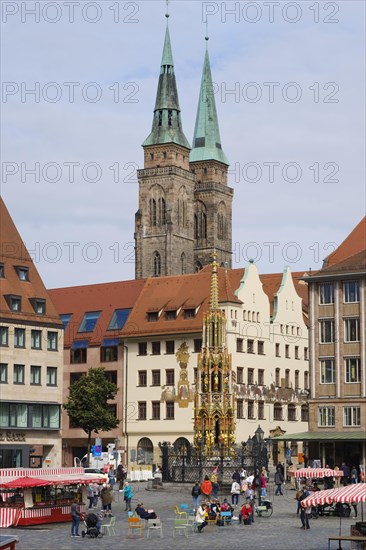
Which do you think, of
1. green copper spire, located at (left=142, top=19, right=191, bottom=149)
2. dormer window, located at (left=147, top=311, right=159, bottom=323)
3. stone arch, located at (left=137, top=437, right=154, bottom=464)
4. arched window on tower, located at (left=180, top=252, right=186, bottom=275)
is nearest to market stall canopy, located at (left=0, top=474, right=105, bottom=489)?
stone arch, located at (left=137, top=437, right=154, bottom=464)

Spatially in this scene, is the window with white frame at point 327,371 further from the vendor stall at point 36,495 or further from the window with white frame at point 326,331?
the vendor stall at point 36,495

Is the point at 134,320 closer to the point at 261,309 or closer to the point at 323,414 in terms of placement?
the point at 261,309

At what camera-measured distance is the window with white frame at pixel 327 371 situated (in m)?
79.2

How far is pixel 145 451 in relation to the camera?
316 feet

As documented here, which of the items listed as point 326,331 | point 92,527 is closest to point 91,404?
point 326,331

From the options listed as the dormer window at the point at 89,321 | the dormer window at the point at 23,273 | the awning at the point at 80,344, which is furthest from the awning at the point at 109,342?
the dormer window at the point at 23,273

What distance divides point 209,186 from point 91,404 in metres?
85.5

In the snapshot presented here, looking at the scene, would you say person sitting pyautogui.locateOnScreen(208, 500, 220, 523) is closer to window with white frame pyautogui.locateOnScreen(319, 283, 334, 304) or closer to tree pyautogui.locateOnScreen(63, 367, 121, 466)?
window with white frame pyautogui.locateOnScreen(319, 283, 334, 304)

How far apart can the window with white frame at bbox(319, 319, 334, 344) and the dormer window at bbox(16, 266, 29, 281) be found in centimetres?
2138

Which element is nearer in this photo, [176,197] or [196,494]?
[196,494]

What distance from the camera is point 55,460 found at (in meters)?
85.2

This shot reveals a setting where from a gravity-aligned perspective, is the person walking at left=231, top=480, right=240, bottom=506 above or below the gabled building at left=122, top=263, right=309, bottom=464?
below

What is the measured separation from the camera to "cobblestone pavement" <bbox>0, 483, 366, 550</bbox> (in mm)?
38000

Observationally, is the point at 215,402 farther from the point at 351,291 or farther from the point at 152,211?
the point at 152,211
